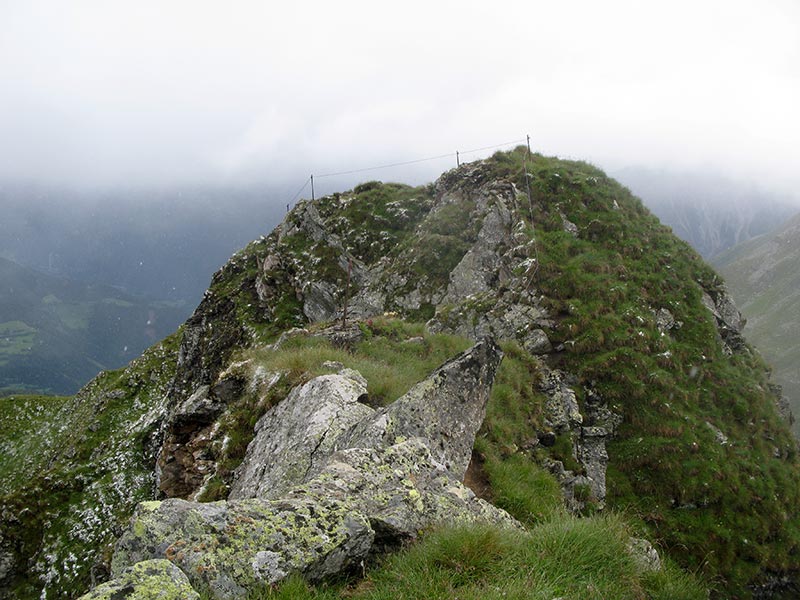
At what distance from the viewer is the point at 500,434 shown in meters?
14.3

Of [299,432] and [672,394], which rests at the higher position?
[299,432]

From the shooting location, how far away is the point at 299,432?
11430 millimetres

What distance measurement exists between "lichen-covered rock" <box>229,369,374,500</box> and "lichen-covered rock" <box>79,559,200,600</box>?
4.77 meters

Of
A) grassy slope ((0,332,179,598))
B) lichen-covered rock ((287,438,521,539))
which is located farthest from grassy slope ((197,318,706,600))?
grassy slope ((0,332,179,598))

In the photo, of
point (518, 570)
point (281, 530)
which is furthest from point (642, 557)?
point (281, 530)

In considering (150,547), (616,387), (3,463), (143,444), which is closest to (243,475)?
(150,547)

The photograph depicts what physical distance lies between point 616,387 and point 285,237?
3578 centimetres

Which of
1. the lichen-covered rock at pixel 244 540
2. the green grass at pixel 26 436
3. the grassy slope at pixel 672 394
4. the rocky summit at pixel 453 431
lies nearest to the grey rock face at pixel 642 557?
the rocky summit at pixel 453 431

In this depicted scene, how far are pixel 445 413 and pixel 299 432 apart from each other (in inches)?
140

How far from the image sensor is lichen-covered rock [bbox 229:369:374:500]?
409 inches

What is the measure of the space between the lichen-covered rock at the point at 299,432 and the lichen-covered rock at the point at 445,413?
1015 mm

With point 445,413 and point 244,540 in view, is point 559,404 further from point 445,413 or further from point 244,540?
point 244,540

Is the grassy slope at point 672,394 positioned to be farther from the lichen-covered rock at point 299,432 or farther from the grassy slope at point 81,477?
the grassy slope at point 81,477

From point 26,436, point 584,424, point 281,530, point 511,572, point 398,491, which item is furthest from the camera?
point 26,436
